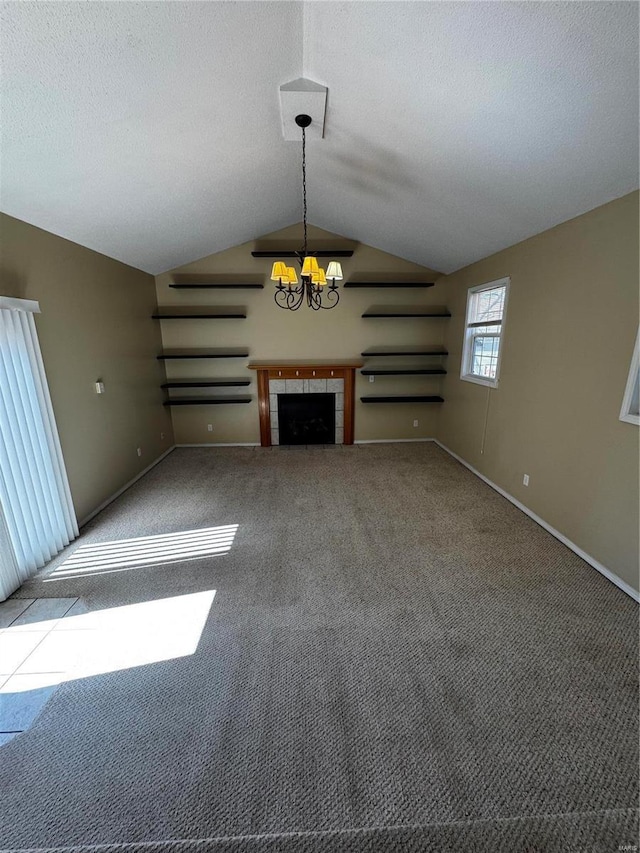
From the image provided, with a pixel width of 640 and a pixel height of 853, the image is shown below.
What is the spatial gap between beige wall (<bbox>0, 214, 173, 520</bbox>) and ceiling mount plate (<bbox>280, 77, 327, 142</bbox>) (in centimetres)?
200

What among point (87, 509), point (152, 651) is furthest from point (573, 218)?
point (87, 509)

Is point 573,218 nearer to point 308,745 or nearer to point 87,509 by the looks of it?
point 308,745

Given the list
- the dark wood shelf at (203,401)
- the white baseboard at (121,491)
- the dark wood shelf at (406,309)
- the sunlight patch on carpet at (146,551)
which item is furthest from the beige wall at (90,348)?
the dark wood shelf at (406,309)

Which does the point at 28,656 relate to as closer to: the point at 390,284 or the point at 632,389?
the point at 632,389

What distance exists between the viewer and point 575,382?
2576 millimetres

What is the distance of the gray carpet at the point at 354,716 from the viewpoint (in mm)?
1146

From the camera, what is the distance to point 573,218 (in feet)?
8.28

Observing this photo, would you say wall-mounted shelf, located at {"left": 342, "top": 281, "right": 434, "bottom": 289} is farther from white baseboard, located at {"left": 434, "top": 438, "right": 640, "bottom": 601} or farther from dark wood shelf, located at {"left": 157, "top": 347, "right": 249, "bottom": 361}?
white baseboard, located at {"left": 434, "top": 438, "right": 640, "bottom": 601}

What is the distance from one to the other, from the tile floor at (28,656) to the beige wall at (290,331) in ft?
10.7

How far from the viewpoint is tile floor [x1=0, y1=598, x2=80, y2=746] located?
1514mm

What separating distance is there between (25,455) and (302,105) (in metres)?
2.99

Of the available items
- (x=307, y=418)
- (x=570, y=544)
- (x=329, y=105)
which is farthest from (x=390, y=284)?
(x=570, y=544)

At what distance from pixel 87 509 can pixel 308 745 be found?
279 centimetres

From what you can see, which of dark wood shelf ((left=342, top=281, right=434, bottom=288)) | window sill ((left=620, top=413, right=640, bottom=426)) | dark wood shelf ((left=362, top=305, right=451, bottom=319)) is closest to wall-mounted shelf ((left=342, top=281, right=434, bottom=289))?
dark wood shelf ((left=342, top=281, right=434, bottom=288))
